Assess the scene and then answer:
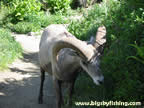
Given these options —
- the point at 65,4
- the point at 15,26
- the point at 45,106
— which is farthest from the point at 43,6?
the point at 45,106

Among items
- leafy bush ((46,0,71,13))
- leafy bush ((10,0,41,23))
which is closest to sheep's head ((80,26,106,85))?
leafy bush ((10,0,41,23))

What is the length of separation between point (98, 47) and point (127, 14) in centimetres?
161

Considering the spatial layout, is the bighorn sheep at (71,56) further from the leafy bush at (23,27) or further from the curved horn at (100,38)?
the leafy bush at (23,27)

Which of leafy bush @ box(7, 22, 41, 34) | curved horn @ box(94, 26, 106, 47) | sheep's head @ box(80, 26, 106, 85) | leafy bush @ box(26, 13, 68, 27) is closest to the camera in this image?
sheep's head @ box(80, 26, 106, 85)

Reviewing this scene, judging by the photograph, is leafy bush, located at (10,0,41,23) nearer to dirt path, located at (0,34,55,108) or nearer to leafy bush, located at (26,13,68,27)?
leafy bush, located at (26,13,68,27)

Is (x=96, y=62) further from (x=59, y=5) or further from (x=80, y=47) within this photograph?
(x=59, y=5)

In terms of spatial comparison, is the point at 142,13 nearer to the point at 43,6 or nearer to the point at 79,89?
the point at 79,89

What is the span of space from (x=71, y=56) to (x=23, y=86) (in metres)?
4.05

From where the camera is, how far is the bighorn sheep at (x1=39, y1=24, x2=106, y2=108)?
179 inches

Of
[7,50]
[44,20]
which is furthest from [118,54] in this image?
[44,20]

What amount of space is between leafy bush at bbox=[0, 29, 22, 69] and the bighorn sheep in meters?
4.01

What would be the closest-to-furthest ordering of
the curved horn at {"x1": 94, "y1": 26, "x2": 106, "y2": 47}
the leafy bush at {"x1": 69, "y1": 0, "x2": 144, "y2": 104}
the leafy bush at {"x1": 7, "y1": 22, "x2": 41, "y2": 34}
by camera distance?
1. the leafy bush at {"x1": 69, "y1": 0, "x2": 144, "y2": 104}
2. the curved horn at {"x1": 94, "y1": 26, "x2": 106, "y2": 47}
3. the leafy bush at {"x1": 7, "y1": 22, "x2": 41, "y2": 34}

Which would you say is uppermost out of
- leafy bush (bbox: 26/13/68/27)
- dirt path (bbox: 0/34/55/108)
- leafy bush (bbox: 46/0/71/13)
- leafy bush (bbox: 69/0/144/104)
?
leafy bush (bbox: 69/0/144/104)

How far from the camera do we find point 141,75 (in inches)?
187
